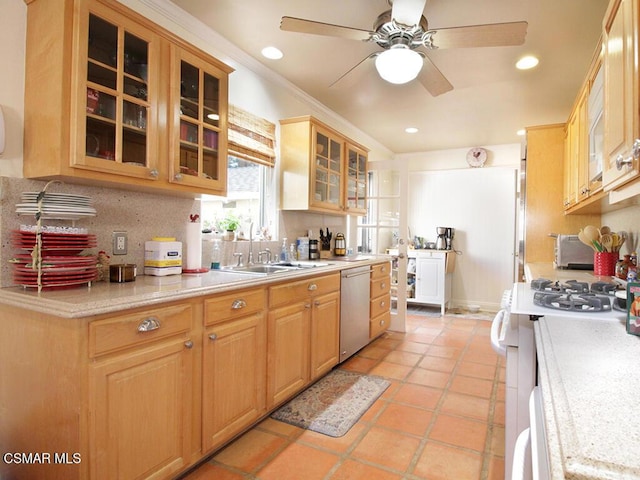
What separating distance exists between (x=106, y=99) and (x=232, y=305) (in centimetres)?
109

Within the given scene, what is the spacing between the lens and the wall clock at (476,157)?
5492 mm

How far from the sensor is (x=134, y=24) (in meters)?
1.71

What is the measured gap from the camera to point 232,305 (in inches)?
72.2

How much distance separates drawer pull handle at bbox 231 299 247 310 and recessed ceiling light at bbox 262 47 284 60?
6.33ft

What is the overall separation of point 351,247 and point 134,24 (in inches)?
133

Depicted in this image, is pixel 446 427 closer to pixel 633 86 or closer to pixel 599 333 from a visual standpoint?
pixel 599 333

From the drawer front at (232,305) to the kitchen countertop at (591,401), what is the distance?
130 centimetres

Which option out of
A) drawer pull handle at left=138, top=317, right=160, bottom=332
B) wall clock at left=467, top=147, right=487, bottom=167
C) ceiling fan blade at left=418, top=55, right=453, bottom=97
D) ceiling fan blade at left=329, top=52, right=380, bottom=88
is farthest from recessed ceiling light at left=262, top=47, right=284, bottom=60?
wall clock at left=467, top=147, right=487, bottom=167

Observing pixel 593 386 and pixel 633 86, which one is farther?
pixel 633 86

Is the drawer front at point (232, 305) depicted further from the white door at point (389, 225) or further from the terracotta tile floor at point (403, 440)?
the white door at point (389, 225)

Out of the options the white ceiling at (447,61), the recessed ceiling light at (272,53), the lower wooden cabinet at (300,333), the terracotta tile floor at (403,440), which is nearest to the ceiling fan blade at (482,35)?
the white ceiling at (447,61)

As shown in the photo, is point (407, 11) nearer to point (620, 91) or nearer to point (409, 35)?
point (409, 35)

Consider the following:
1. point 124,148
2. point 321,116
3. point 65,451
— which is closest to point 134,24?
point 124,148

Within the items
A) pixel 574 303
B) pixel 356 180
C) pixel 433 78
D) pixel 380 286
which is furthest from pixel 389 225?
pixel 574 303
